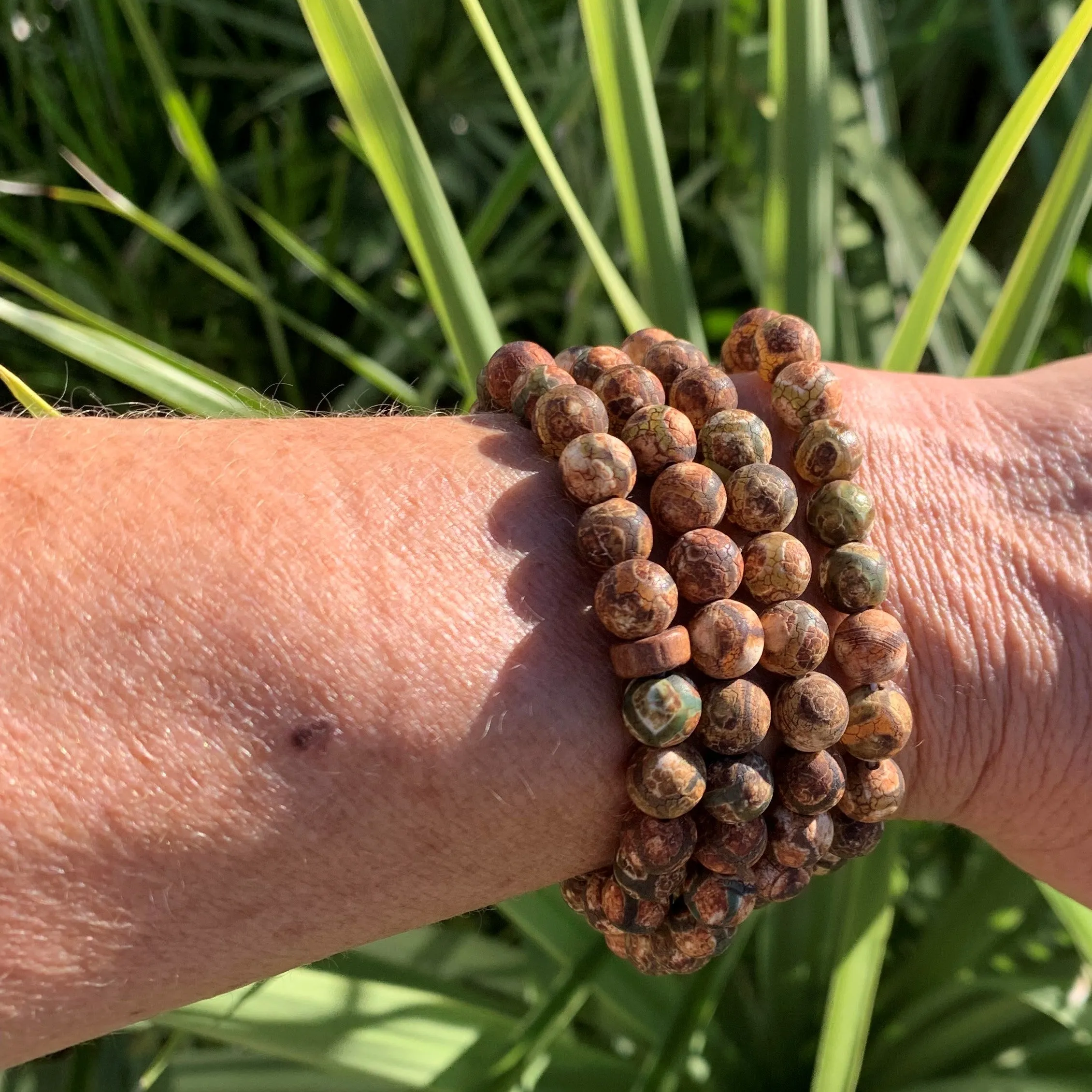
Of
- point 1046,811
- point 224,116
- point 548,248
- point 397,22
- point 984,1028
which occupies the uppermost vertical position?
point 397,22

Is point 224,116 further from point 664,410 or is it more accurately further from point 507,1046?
point 507,1046

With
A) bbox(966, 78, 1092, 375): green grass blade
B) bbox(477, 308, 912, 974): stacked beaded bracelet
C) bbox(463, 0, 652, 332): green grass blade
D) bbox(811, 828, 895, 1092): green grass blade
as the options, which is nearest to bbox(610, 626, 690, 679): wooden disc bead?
bbox(477, 308, 912, 974): stacked beaded bracelet

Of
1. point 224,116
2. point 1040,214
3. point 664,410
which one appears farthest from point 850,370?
point 224,116

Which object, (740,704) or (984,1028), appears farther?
(984,1028)

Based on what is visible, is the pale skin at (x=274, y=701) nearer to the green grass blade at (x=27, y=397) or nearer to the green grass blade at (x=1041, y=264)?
the green grass blade at (x=27, y=397)

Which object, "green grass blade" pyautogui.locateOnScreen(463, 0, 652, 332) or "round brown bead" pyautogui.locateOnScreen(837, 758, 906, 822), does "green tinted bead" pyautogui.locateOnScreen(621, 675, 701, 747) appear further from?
"green grass blade" pyautogui.locateOnScreen(463, 0, 652, 332)

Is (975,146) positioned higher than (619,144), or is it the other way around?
(619,144)

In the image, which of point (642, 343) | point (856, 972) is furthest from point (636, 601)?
point (856, 972)

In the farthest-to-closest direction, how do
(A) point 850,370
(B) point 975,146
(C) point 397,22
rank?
1. (B) point 975,146
2. (C) point 397,22
3. (A) point 850,370
